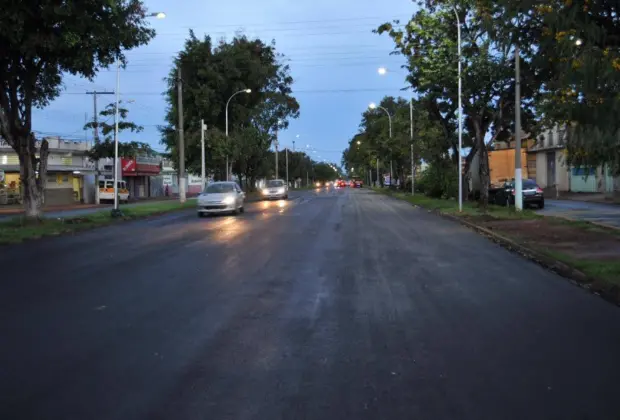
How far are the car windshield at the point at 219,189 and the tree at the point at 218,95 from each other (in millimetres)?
15186

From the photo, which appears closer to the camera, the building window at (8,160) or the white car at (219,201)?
the white car at (219,201)

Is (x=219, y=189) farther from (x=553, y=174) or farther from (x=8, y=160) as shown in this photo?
(x=553, y=174)

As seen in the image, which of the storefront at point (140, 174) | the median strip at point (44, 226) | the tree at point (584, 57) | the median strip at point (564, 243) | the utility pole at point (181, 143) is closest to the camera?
the tree at point (584, 57)

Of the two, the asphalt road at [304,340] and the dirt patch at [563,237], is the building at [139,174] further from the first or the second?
the asphalt road at [304,340]

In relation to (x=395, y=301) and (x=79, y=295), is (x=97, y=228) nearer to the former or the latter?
(x=79, y=295)

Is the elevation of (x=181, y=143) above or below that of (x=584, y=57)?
above

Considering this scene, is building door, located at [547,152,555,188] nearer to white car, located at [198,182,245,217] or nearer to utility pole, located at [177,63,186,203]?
utility pole, located at [177,63,186,203]

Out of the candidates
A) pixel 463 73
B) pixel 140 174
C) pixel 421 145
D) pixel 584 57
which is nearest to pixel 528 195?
pixel 463 73

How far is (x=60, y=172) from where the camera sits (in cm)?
5144

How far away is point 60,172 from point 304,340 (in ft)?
166

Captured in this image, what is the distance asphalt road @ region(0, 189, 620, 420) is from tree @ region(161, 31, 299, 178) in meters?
33.5

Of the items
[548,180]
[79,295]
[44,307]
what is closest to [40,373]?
[44,307]

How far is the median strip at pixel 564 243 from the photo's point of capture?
9305 mm

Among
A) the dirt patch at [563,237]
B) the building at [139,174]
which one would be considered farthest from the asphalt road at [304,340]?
the building at [139,174]
